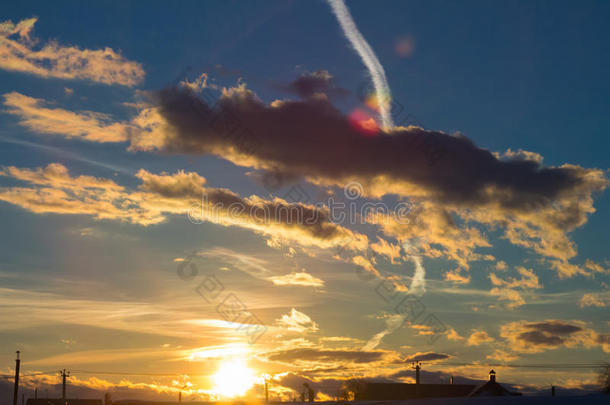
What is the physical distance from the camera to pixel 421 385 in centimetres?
9238

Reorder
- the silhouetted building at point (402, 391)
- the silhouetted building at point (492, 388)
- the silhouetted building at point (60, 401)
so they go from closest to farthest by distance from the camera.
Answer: the silhouetted building at point (492, 388)
the silhouetted building at point (402, 391)
the silhouetted building at point (60, 401)

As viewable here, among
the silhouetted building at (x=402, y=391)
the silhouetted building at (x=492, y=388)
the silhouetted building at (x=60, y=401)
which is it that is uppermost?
the silhouetted building at (x=492, y=388)

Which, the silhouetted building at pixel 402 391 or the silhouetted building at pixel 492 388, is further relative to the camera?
the silhouetted building at pixel 402 391

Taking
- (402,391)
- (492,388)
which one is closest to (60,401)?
(402,391)

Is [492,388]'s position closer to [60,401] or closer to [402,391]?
[402,391]

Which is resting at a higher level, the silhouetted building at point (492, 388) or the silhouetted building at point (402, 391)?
the silhouetted building at point (492, 388)

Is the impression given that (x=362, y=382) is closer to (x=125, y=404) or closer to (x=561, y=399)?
(x=125, y=404)

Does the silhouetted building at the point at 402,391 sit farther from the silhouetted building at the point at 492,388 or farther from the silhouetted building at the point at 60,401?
the silhouetted building at the point at 60,401

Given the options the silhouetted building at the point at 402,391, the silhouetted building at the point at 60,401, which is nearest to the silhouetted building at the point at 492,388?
the silhouetted building at the point at 402,391

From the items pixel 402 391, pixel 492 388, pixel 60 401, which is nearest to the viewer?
pixel 492 388

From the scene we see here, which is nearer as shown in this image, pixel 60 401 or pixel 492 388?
pixel 492 388

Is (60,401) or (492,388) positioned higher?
(492,388)

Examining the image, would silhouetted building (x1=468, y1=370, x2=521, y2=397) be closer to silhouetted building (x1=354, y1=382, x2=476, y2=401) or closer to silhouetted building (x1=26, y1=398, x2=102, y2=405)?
silhouetted building (x1=354, y1=382, x2=476, y2=401)

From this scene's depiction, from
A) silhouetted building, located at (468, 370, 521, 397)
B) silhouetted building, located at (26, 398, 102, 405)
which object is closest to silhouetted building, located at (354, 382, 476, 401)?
silhouetted building, located at (468, 370, 521, 397)
